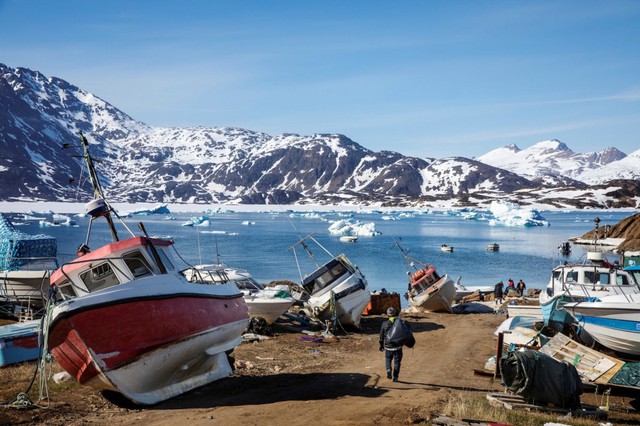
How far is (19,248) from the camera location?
29.5 meters

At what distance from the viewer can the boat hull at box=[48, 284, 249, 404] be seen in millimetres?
13047

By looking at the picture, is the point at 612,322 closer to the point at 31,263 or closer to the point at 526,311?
the point at 526,311

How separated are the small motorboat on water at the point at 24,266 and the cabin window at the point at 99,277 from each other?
11068 millimetres

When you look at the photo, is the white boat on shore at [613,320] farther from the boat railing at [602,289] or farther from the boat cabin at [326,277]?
the boat cabin at [326,277]

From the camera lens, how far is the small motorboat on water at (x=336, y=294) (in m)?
25.1

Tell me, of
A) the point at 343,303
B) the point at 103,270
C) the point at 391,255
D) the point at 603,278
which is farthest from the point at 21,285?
the point at 391,255

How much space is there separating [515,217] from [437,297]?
131 m

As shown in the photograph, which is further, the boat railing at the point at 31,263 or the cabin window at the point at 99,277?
the boat railing at the point at 31,263

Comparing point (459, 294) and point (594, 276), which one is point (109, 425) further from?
point (459, 294)

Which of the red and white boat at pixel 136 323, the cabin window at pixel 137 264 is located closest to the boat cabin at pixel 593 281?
the red and white boat at pixel 136 323

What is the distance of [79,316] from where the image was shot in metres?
12.9

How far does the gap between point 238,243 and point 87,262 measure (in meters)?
81.8

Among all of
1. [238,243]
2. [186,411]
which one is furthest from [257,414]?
[238,243]

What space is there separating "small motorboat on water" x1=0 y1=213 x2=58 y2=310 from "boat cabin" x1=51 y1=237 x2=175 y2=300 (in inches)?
432
